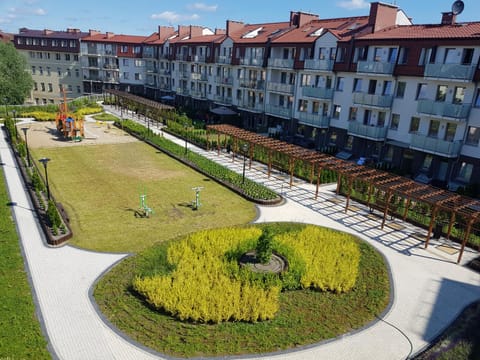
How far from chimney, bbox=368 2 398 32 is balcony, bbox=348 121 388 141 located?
883cm

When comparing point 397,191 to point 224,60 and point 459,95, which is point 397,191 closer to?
point 459,95

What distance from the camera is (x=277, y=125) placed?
43875 mm

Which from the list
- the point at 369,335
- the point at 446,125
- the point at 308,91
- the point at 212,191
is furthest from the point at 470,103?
the point at 369,335

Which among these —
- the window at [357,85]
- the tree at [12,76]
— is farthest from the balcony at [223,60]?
the tree at [12,76]

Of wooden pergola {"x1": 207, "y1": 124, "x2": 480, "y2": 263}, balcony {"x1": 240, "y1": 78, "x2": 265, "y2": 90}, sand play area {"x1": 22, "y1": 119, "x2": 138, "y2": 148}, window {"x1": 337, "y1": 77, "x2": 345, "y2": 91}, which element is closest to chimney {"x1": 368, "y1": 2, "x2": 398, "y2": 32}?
window {"x1": 337, "y1": 77, "x2": 345, "y2": 91}

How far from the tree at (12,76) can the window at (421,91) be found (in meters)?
59.9

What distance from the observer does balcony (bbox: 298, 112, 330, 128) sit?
35938mm

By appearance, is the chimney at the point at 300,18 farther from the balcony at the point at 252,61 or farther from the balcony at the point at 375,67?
the balcony at the point at 375,67

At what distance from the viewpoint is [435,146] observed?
26.7 metres

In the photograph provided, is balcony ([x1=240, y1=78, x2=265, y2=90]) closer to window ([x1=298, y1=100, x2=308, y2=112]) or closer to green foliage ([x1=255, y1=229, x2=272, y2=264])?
window ([x1=298, y1=100, x2=308, y2=112])

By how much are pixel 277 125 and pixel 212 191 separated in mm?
20914

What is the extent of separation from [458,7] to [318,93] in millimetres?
13068

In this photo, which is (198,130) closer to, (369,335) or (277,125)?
(277,125)

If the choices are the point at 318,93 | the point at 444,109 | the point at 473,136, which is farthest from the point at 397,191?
the point at 318,93
